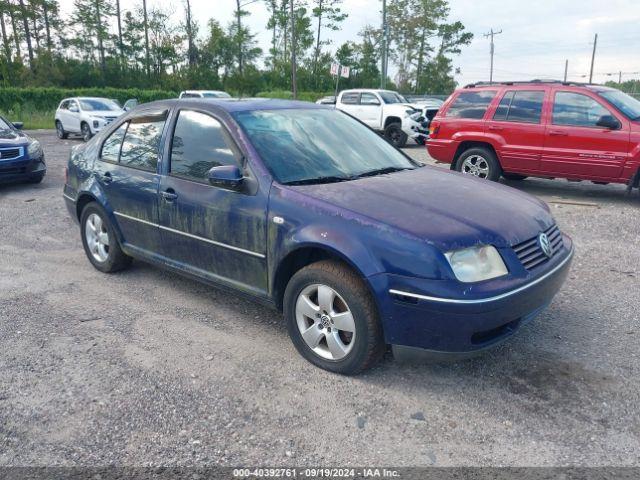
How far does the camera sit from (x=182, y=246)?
4059 mm

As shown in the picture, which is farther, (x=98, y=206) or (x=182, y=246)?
(x=98, y=206)

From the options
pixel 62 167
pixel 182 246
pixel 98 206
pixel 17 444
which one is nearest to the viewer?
pixel 17 444

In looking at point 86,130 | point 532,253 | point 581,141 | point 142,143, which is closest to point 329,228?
point 532,253

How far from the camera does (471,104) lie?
9258mm

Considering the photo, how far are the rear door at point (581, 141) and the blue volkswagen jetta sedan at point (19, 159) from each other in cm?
885

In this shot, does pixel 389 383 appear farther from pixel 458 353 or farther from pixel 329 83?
pixel 329 83

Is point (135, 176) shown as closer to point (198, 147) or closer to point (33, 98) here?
point (198, 147)

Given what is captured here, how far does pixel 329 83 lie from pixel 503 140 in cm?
4705

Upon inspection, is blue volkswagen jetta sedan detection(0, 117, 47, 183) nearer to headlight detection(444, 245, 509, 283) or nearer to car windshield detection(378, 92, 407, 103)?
headlight detection(444, 245, 509, 283)

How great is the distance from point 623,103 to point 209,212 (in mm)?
7176

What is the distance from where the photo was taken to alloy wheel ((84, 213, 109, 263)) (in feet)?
16.4

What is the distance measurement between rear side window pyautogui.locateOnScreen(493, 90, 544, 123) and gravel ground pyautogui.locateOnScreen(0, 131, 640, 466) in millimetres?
4482

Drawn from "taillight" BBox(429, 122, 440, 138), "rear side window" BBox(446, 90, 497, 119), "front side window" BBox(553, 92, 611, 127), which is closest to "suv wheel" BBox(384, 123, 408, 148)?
"taillight" BBox(429, 122, 440, 138)

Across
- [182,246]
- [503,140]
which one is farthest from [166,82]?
[182,246]
